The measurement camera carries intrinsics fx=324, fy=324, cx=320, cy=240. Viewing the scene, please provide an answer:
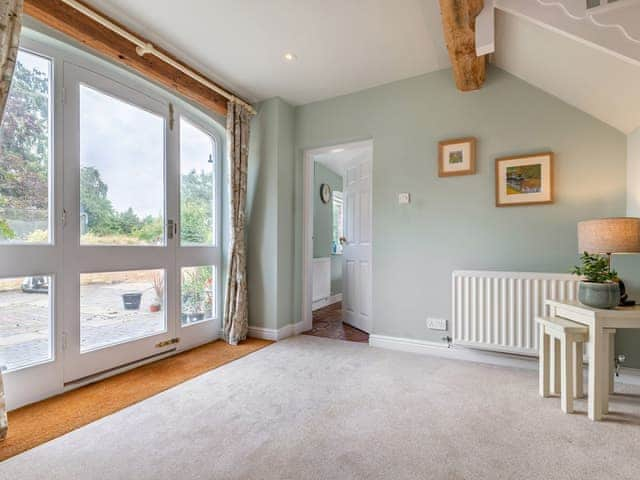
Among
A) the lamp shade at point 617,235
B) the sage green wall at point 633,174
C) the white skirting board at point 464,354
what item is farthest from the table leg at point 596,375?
the sage green wall at point 633,174

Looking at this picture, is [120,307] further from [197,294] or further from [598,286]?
[598,286]

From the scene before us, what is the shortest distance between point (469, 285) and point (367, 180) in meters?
1.77

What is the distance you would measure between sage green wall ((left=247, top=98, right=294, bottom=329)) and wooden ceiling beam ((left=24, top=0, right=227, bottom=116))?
594 millimetres

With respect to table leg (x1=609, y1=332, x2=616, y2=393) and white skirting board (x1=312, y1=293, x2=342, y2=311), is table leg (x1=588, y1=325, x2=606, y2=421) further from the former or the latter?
white skirting board (x1=312, y1=293, x2=342, y2=311)

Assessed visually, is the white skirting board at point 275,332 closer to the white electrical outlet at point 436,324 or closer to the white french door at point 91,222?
the white french door at point 91,222

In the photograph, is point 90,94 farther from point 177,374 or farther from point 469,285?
point 469,285

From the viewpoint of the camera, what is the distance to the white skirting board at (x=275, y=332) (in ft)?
11.2

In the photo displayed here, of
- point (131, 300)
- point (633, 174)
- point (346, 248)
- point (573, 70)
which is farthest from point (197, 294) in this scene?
point (633, 174)

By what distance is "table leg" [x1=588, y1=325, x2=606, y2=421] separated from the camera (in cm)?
178

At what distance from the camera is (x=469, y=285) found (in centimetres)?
265

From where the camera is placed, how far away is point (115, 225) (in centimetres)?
249

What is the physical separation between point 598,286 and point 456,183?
1.32 metres

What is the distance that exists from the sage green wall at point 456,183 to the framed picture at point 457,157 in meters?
0.06

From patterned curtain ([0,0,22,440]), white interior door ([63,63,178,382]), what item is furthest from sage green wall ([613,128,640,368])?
patterned curtain ([0,0,22,440])
